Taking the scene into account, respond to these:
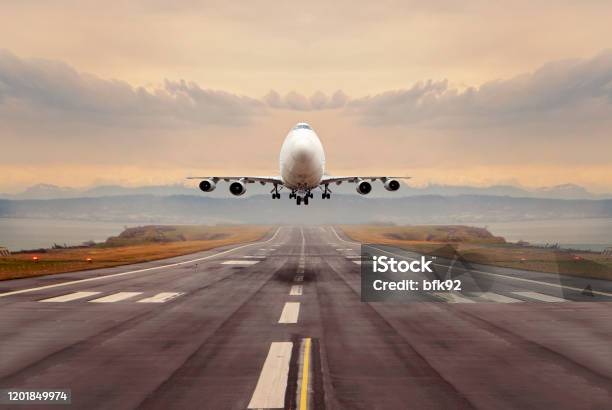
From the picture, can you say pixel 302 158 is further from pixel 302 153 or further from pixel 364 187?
pixel 364 187

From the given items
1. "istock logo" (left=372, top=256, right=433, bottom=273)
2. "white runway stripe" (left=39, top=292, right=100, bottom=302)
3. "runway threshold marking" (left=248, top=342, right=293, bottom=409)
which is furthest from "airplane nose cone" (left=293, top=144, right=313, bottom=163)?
"runway threshold marking" (left=248, top=342, right=293, bottom=409)

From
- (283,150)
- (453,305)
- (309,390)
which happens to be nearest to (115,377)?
(309,390)

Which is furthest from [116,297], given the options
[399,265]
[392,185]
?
[392,185]

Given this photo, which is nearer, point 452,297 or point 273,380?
point 273,380

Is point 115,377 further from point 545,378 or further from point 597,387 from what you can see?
point 597,387

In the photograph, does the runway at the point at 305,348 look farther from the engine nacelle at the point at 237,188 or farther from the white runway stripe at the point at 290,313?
the engine nacelle at the point at 237,188

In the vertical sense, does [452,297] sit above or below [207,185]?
below

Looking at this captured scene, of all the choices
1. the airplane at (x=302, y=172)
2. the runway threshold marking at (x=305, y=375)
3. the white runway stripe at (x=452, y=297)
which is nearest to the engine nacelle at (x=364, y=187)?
the airplane at (x=302, y=172)
